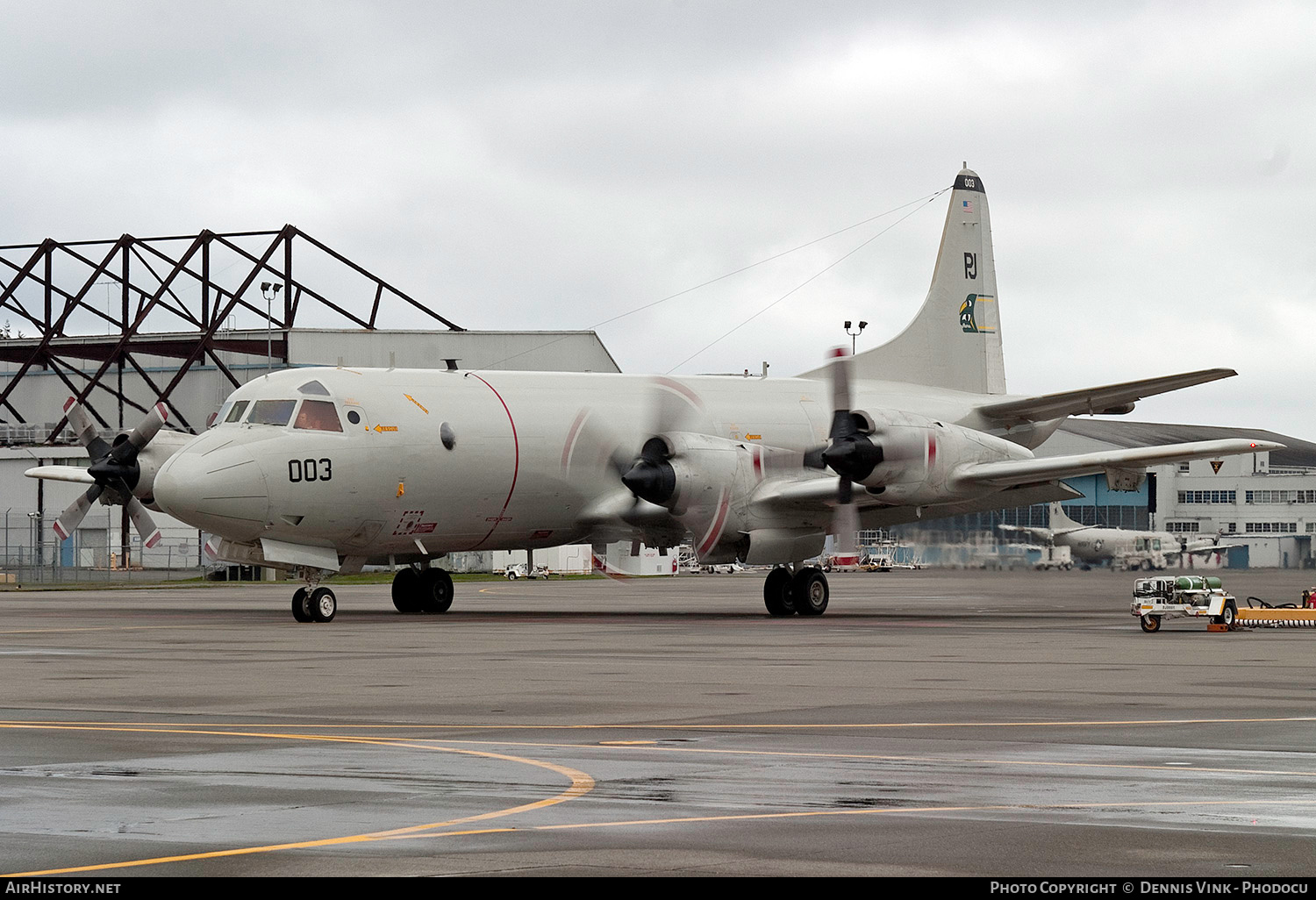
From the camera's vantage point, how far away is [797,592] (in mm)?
36156

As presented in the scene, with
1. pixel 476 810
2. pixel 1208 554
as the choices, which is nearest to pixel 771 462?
pixel 476 810

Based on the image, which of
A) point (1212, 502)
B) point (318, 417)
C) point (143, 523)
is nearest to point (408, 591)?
point (143, 523)

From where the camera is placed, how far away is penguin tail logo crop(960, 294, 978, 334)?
4262cm

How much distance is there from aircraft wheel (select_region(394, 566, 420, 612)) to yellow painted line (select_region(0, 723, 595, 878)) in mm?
23060

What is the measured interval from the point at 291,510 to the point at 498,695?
1556cm

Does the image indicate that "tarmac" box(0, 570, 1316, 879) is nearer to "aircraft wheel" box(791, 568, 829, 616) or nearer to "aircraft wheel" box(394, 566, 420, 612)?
"aircraft wheel" box(791, 568, 829, 616)

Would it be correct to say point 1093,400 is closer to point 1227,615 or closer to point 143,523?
point 1227,615

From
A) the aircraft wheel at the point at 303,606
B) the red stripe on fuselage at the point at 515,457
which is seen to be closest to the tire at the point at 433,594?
the red stripe on fuselage at the point at 515,457

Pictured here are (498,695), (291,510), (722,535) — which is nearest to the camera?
(498,695)

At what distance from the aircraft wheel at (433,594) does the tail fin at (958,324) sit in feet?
40.1

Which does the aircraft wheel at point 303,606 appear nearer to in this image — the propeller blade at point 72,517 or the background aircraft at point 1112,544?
the propeller blade at point 72,517

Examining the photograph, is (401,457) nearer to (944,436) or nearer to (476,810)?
(944,436)

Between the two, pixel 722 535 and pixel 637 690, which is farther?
pixel 722 535

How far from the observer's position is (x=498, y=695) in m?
16.9
